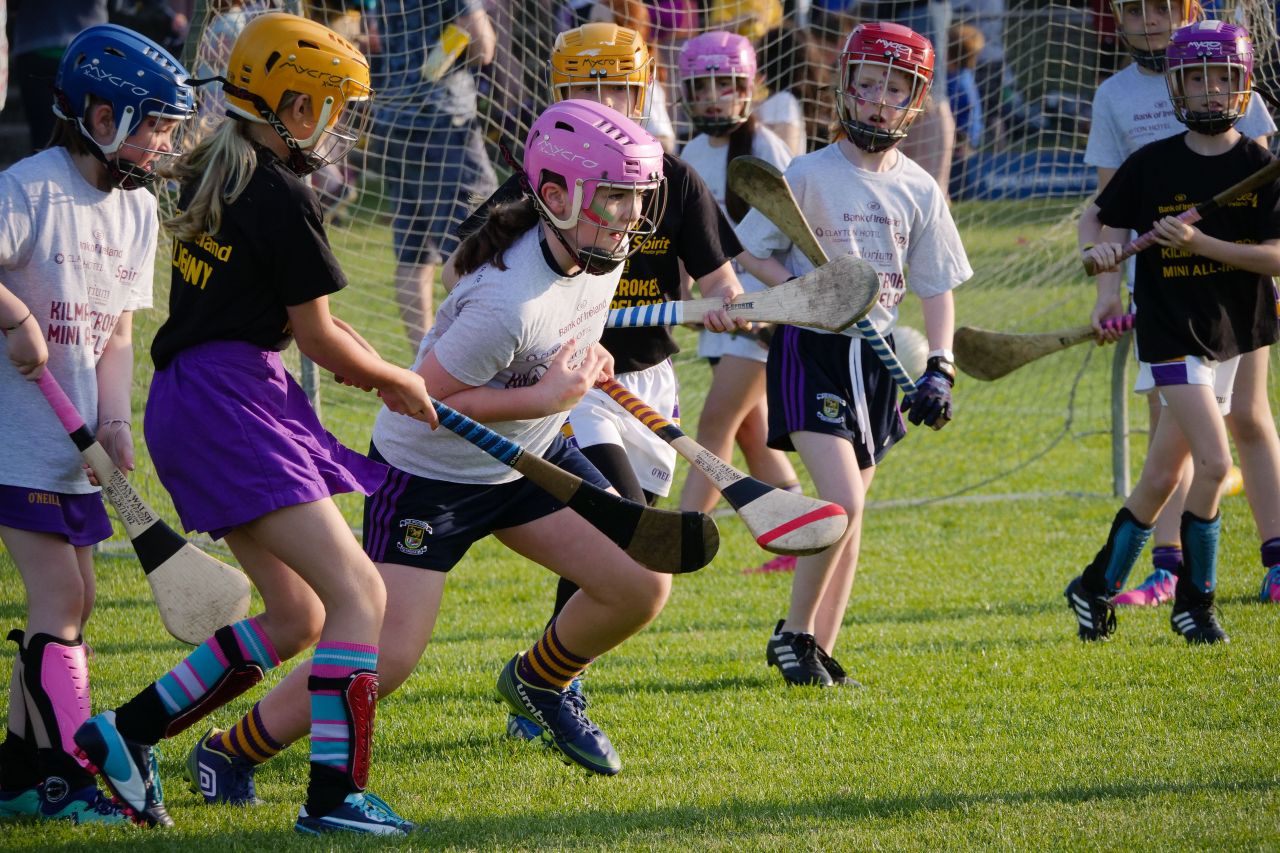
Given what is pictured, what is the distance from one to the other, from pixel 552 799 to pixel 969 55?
6448 mm

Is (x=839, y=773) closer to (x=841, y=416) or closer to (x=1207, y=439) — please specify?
(x=841, y=416)

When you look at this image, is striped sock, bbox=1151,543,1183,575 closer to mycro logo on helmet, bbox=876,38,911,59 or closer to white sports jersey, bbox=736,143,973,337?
white sports jersey, bbox=736,143,973,337

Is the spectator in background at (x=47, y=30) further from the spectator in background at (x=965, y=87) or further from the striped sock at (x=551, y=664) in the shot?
the spectator in background at (x=965, y=87)

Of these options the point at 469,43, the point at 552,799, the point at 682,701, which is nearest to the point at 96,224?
the point at 552,799

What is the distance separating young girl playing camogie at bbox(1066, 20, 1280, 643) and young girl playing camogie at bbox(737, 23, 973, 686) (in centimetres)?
59

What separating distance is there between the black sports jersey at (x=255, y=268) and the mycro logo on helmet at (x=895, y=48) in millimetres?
1807

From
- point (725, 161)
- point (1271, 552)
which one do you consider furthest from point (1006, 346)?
point (725, 161)

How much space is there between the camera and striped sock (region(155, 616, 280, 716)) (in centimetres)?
295

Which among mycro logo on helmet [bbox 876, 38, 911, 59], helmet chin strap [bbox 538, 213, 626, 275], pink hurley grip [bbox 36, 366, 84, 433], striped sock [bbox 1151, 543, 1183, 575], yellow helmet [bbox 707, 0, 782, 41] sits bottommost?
striped sock [bbox 1151, 543, 1183, 575]

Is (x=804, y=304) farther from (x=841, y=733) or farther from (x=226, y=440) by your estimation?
(x=226, y=440)

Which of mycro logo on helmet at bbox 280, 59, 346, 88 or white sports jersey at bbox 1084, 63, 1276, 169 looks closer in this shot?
mycro logo on helmet at bbox 280, 59, 346, 88

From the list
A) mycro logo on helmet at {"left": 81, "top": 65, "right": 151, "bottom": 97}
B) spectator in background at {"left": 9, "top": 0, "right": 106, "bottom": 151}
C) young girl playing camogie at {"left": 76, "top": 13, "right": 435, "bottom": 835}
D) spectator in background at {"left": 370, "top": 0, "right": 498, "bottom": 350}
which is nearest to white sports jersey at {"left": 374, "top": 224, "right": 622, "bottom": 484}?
young girl playing camogie at {"left": 76, "top": 13, "right": 435, "bottom": 835}

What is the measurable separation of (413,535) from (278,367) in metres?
0.47

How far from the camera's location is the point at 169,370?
2.79 metres
